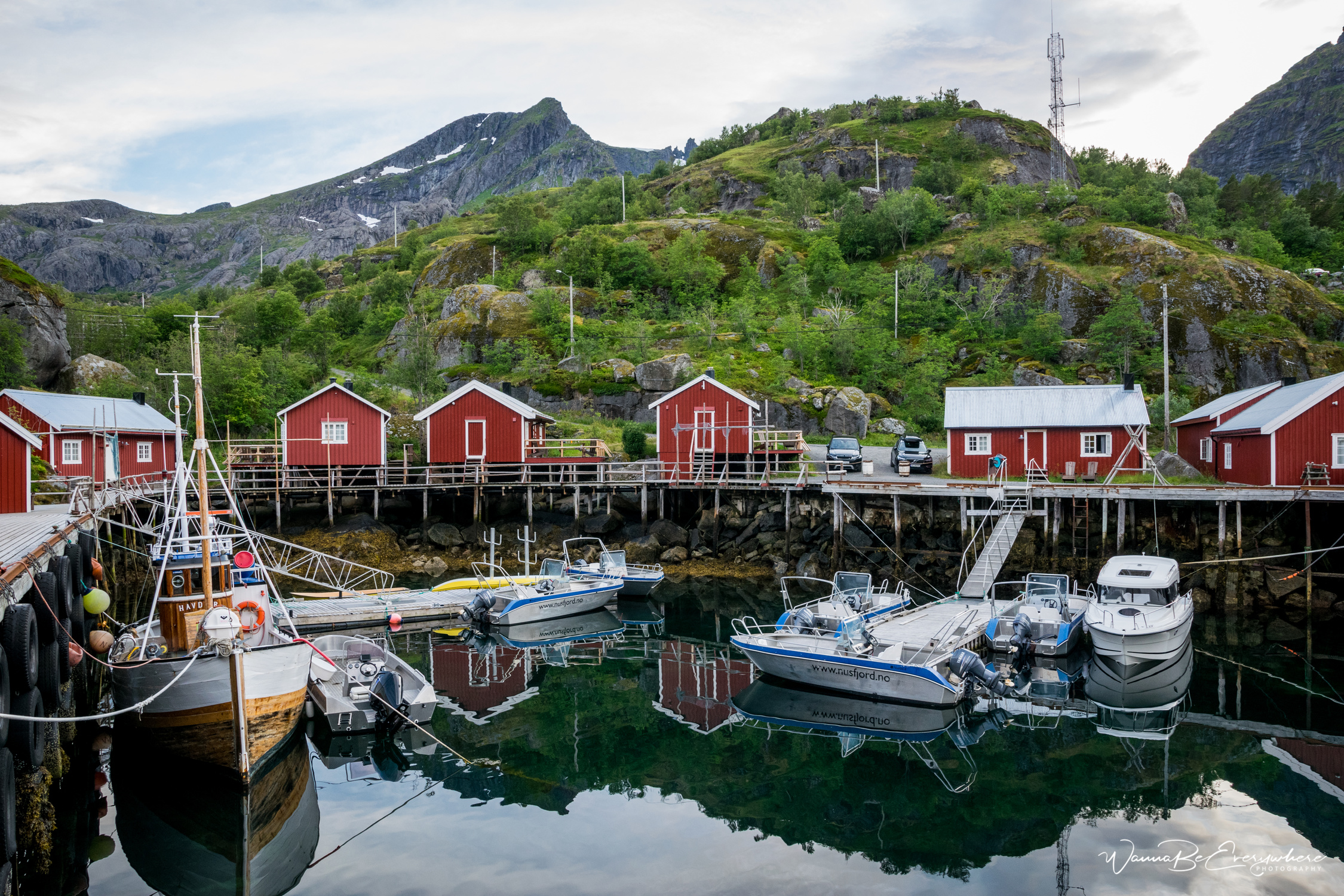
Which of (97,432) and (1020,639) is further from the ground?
(97,432)

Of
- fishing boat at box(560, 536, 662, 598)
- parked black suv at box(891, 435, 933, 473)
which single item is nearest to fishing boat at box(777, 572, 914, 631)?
fishing boat at box(560, 536, 662, 598)

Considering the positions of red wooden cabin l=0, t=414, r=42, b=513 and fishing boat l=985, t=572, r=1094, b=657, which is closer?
fishing boat l=985, t=572, r=1094, b=657

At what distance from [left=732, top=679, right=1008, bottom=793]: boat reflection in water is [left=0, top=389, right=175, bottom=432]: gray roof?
3012 cm

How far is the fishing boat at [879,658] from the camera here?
1869 centimetres

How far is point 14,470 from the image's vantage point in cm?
2756

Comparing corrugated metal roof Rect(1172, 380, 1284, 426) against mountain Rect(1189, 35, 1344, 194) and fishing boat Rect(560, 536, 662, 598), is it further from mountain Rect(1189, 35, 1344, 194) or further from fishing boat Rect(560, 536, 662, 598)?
mountain Rect(1189, 35, 1344, 194)

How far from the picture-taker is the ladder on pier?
2688 cm

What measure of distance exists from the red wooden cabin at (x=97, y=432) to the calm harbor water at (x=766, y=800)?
24772 mm

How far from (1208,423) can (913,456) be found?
1241 centimetres

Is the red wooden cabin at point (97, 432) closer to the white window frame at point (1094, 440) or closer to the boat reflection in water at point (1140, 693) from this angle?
the boat reflection in water at point (1140, 693)

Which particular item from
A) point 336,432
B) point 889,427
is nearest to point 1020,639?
point 889,427

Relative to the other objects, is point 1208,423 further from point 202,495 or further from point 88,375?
point 88,375

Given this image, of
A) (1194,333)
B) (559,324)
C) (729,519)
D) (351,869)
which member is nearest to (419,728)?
(351,869)

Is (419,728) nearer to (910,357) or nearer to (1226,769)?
(1226,769)
